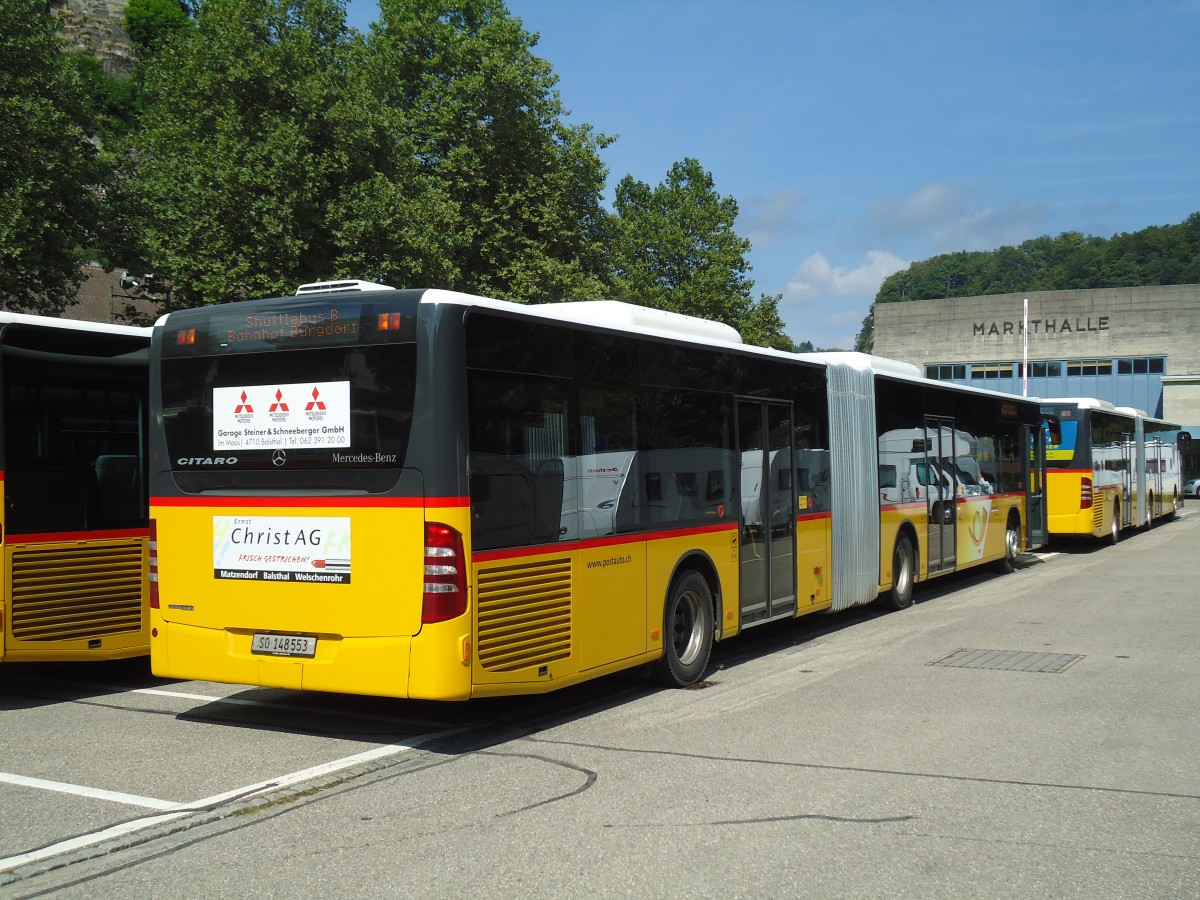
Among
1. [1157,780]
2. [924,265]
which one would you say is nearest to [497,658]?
[1157,780]

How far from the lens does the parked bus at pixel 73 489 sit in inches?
357

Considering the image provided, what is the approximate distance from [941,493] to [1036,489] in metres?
5.98

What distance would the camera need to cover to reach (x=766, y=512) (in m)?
11.4

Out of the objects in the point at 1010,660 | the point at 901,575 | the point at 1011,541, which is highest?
the point at 1011,541

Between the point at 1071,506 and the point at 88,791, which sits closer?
the point at 88,791

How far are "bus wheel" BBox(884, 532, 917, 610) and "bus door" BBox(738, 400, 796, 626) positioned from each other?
375 centimetres

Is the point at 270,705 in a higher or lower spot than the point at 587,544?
lower

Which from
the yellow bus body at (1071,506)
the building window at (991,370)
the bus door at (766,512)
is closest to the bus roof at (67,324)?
the bus door at (766,512)

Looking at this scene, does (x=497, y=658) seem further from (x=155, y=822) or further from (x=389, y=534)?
(x=155, y=822)

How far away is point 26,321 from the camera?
9188mm

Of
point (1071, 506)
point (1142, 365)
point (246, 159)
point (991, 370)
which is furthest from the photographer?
point (991, 370)

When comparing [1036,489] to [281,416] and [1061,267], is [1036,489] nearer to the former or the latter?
[281,416]

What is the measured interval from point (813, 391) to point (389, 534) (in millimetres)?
6604

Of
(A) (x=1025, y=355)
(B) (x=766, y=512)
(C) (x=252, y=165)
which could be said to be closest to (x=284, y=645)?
(B) (x=766, y=512)
